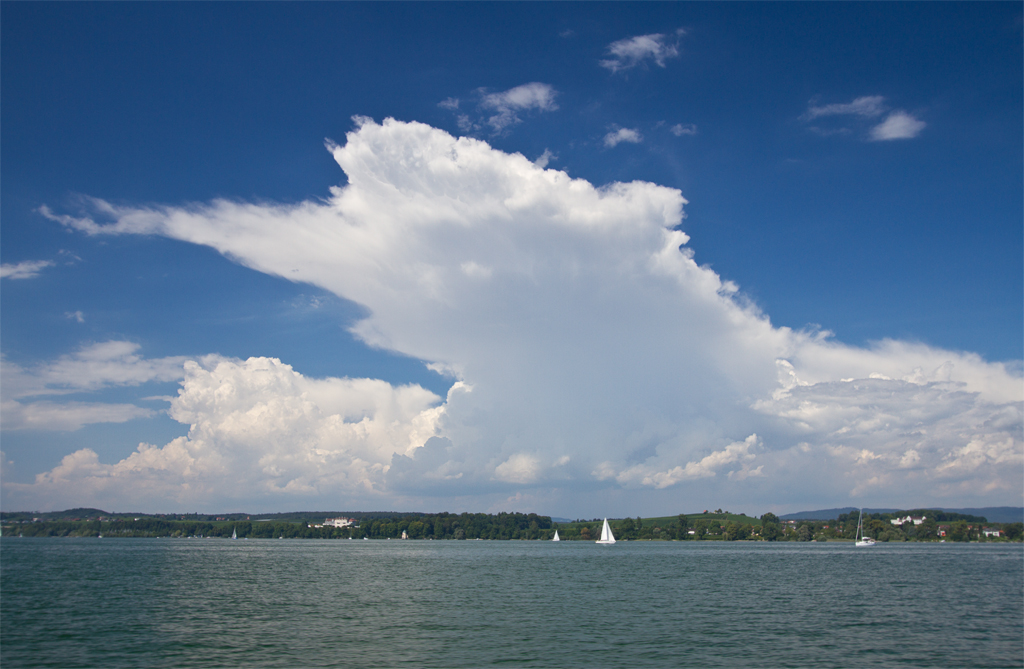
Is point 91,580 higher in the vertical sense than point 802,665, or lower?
lower

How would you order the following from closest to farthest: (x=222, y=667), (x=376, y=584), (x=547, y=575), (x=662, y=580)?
(x=222, y=667) < (x=376, y=584) < (x=662, y=580) < (x=547, y=575)

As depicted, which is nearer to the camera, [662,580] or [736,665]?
[736,665]

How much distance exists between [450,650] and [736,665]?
54.1 ft

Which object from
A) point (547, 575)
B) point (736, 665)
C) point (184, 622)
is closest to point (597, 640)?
point (736, 665)

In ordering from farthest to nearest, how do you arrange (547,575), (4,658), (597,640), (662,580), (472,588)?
(547,575) < (662,580) < (472,588) < (597,640) < (4,658)

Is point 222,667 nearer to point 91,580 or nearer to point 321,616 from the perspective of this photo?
point 321,616

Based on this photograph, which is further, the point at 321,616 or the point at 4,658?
the point at 321,616

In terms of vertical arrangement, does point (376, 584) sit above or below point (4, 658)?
below

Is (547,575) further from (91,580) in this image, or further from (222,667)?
(222,667)

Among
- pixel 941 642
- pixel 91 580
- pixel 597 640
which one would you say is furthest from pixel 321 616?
pixel 91 580

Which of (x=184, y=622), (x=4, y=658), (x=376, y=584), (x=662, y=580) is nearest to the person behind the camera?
(x=4, y=658)

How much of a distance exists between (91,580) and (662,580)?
3242 inches

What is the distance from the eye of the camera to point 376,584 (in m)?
84.8

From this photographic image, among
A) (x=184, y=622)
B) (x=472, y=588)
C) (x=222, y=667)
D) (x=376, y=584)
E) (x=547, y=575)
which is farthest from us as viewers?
(x=547, y=575)
